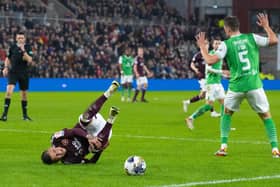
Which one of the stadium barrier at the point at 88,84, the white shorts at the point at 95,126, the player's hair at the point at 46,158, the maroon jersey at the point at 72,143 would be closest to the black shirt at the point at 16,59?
the white shorts at the point at 95,126

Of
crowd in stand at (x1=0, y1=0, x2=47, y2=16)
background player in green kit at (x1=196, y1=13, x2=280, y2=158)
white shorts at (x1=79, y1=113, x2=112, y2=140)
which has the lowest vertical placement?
crowd in stand at (x1=0, y1=0, x2=47, y2=16)

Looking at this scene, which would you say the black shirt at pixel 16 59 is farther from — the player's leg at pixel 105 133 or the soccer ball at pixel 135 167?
the soccer ball at pixel 135 167

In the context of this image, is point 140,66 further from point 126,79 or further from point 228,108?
point 228,108

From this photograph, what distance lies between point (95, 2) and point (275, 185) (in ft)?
153

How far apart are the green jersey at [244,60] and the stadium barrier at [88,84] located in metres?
29.1

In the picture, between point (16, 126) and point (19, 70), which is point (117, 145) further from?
point (19, 70)

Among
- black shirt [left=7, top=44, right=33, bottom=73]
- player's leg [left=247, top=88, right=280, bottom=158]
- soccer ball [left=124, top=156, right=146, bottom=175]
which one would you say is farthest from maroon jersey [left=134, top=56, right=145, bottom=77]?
soccer ball [left=124, top=156, right=146, bottom=175]

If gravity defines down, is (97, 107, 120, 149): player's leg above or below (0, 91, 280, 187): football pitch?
above

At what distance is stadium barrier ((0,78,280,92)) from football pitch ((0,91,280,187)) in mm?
20955

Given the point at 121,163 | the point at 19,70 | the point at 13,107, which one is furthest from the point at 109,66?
the point at 121,163

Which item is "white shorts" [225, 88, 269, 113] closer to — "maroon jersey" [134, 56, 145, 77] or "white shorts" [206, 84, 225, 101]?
"white shorts" [206, 84, 225, 101]

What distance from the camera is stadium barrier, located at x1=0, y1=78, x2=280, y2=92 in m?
45.6

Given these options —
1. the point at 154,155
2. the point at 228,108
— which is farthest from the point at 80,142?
the point at 228,108

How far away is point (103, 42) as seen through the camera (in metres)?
52.3
